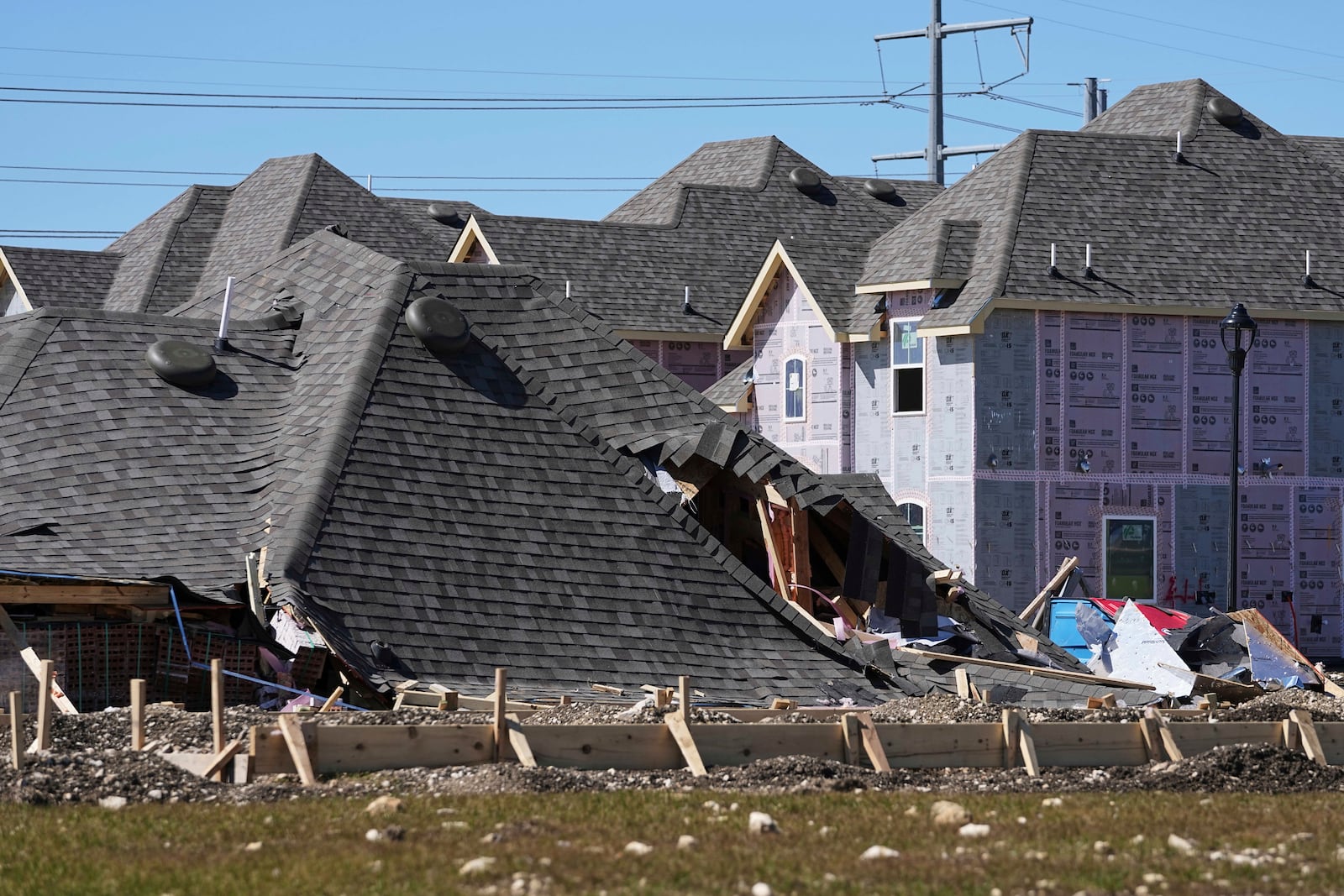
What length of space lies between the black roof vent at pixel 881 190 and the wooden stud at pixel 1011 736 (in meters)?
35.1

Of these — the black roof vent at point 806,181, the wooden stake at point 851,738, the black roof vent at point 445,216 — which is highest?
the black roof vent at point 806,181

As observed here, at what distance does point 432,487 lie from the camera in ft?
76.5

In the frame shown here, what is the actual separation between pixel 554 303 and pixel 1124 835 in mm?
16573

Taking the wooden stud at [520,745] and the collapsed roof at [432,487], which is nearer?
the wooden stud at [520,745]

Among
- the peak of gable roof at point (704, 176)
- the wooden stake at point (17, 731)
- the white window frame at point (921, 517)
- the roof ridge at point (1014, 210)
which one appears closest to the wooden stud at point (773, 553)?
the white window frame at point (921, 517)

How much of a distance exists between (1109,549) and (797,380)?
7.30 m

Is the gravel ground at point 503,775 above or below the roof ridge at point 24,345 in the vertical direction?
below

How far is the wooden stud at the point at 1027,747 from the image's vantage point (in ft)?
49.9

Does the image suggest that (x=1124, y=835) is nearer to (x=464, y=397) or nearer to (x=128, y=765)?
(x=128, y=765)

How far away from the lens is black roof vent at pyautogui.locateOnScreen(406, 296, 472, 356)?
24953mm

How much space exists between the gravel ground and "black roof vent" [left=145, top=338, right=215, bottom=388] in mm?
8643

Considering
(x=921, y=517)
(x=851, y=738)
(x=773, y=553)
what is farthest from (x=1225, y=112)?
(x=851, y=738)

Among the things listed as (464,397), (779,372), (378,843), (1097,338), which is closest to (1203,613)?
(1097,338)

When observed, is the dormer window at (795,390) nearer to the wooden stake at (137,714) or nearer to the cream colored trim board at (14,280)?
the cream colored trim board at (14,280)
